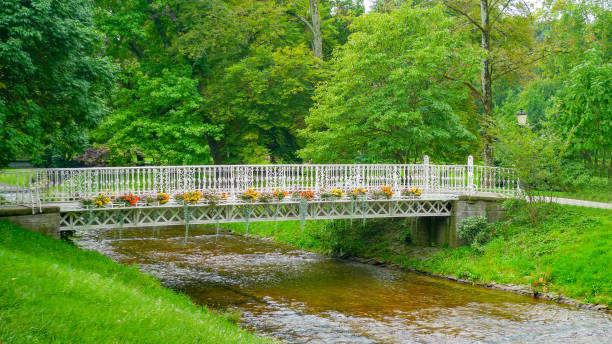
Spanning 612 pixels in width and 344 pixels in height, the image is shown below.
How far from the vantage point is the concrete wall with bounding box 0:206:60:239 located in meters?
14.9

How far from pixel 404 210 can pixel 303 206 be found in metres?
5.31

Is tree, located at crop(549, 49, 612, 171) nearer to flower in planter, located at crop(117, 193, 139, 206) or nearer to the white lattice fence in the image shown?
the white lattice fence

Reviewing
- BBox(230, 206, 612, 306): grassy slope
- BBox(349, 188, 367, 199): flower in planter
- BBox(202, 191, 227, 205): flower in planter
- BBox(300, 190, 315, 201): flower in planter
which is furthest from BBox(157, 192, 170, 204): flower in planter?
BBox(230, 206, 612, 306): grassy slope

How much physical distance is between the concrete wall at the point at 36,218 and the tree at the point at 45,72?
1.54 m

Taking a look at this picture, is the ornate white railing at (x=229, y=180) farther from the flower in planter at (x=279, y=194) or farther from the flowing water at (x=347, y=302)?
the flowing water at (x=347, y=302)

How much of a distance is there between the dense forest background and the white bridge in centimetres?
131

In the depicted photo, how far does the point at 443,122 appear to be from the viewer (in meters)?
23.9

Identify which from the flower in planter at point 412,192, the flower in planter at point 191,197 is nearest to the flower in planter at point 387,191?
the flower in planter at point 412,192

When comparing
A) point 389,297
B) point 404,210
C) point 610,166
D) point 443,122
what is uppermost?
point 443,122

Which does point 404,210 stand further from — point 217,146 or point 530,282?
point 217,146

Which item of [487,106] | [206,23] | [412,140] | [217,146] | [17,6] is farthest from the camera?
[217,146]

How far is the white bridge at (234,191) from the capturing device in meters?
16.0

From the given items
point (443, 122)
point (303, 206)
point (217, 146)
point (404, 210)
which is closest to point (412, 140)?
point (443, 122)

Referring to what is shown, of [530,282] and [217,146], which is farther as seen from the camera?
[217,146]
